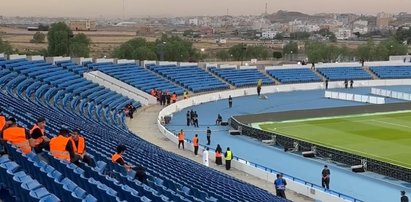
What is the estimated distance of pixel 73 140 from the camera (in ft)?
33.0

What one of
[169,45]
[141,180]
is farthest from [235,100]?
[169,45]

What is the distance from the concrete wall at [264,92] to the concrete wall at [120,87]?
1.96 m

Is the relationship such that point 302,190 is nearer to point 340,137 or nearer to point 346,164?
point 346,164

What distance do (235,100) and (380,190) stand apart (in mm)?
25052

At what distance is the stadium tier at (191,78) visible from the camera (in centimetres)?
4741

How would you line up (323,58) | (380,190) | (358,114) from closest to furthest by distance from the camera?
(380,190) → (358,114) → (323,58)

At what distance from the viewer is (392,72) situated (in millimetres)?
58375

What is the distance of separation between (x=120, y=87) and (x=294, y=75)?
68.0 feet

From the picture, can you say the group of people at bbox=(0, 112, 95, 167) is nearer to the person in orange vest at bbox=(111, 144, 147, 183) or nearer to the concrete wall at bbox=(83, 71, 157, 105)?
the person in orange vest at bbox=(111, 144, 147, 183)

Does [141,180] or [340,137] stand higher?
[141,180]

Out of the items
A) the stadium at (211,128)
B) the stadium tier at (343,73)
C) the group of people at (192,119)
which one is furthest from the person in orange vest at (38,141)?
the stadium tier at (343,73)

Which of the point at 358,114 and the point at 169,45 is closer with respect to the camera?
the point at 358,114

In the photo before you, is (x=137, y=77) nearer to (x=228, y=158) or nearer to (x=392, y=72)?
(x=228, y=158)

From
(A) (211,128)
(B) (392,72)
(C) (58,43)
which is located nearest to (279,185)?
(A) (211,128)
